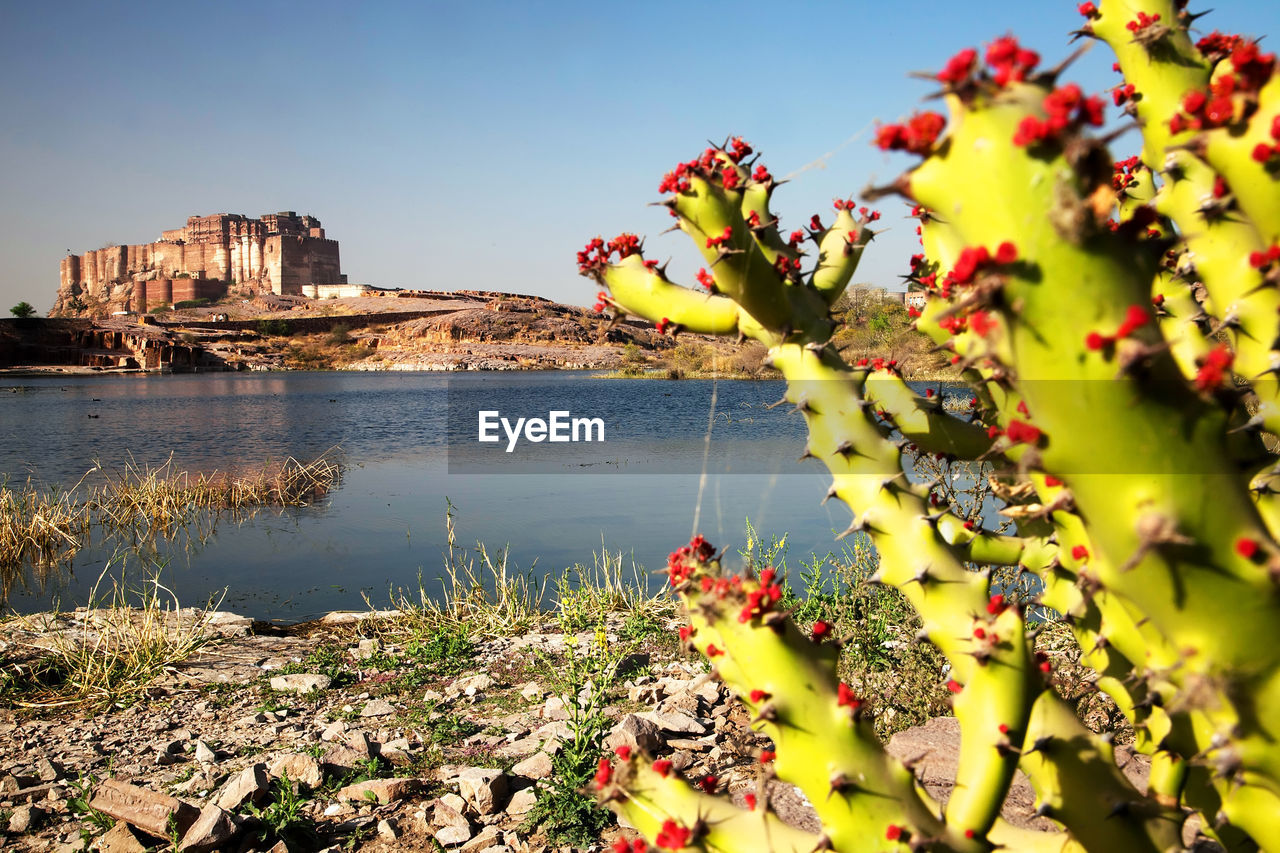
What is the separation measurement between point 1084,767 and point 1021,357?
1191 millimetres

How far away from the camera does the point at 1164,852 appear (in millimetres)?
2055

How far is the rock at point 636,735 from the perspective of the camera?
13.6 ft

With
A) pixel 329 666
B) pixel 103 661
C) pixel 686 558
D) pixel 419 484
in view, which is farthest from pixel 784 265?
pixel 419 484

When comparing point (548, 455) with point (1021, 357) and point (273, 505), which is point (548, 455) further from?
point (1021, 357)

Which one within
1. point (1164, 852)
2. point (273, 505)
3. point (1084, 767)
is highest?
point (1084, 767)

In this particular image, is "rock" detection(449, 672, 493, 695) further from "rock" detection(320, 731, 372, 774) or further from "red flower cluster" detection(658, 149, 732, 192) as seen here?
"red flower cluster" detection(658, 149, 732, 192)

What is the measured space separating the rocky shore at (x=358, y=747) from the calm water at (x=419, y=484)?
1.99 m

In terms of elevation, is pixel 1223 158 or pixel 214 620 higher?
pixel 1223 158

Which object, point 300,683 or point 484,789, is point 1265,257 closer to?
point 484,789

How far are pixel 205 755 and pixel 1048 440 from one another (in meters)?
4.48

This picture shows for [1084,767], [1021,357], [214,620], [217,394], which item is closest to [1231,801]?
[1084,767]

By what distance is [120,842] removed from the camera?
3.44 meters

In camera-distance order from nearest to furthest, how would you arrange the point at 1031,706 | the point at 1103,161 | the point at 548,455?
the point at 1103,161
the point at 1031,706
the point at 548,455

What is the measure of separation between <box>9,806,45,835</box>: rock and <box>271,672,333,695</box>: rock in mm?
1835
